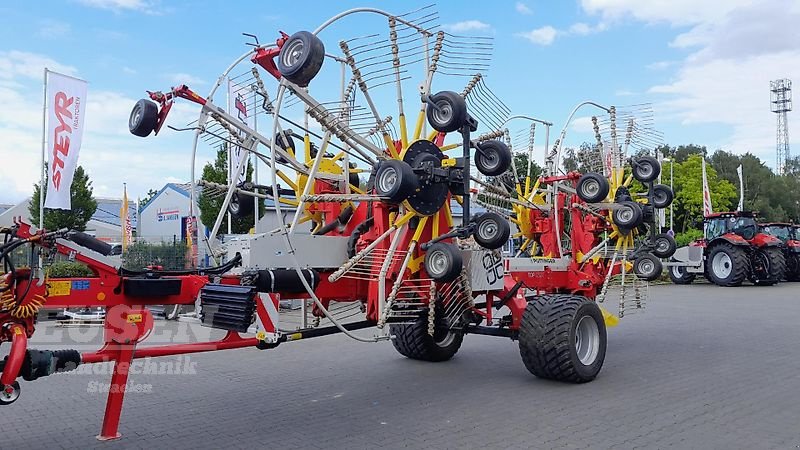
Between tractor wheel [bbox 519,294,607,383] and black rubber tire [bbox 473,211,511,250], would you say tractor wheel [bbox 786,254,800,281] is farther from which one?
black rubber tire [bbox 473,211,511,250]

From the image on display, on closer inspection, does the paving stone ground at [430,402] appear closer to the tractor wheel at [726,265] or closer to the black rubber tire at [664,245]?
the black rubber tire at [664,245]

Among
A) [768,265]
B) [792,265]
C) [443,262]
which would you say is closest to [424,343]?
[443,262]

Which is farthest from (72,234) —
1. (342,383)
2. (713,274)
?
(713,274)

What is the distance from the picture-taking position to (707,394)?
7234mm

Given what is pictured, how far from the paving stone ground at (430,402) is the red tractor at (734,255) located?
14.1 meters

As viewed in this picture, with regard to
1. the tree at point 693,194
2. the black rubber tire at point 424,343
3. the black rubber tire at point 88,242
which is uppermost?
the tree at point 693,194

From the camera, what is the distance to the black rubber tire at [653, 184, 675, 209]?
34.3 feet

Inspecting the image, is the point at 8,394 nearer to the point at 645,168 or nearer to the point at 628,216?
the point at 628,216

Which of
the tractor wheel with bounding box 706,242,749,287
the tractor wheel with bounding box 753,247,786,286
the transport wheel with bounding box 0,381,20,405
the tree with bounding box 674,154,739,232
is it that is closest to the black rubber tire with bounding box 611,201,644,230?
the transport wheel with bounding box 0,381,20,405

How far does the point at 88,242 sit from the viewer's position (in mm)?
4949

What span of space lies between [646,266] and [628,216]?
43.0 inches

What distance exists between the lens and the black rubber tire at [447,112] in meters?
6.23

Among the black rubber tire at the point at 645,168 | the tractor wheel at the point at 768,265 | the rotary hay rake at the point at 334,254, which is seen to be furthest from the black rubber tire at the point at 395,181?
the tractor wheel at the point at 768,265

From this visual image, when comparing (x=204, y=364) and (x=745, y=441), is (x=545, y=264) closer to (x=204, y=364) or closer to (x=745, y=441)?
(x=745, y=441)
